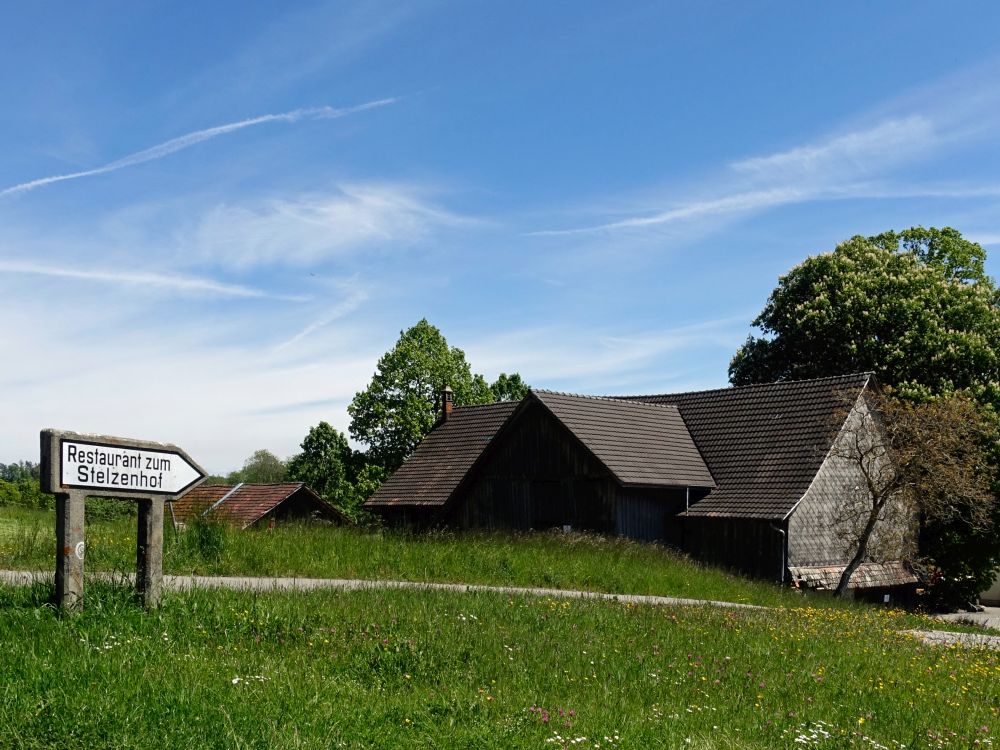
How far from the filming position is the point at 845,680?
37.4 ft

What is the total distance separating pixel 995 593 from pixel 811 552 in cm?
1462

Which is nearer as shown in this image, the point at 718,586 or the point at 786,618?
the point at 786,618

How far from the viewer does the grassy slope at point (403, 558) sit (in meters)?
17.4

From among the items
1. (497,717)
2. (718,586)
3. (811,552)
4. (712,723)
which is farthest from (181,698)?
(811,552)

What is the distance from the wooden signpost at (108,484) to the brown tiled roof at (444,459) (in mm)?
26210

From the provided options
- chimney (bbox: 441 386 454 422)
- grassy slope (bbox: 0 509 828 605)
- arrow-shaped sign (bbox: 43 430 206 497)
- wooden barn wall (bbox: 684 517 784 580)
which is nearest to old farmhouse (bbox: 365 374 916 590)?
wooden barn wall (bbox: 684 517 784 580)

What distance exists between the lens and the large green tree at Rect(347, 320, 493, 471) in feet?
187

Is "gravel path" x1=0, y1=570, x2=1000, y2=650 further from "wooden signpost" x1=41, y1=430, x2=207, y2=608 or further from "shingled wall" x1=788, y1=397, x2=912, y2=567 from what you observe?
"shingled wall" x1=788, y1=397, x2=912, y2=567

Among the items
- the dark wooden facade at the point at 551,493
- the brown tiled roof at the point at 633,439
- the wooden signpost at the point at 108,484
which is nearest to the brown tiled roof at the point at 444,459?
the dark wooden facade at the point at 551,493

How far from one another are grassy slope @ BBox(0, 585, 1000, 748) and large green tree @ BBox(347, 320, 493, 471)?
43.2 meters

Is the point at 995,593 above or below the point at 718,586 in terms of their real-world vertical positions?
below

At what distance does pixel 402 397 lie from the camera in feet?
189

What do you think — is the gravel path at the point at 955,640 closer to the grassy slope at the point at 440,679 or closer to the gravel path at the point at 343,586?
the gravel path at the point at 343,586

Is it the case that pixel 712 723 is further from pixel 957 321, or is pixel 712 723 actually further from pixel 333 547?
pixel 957 321
